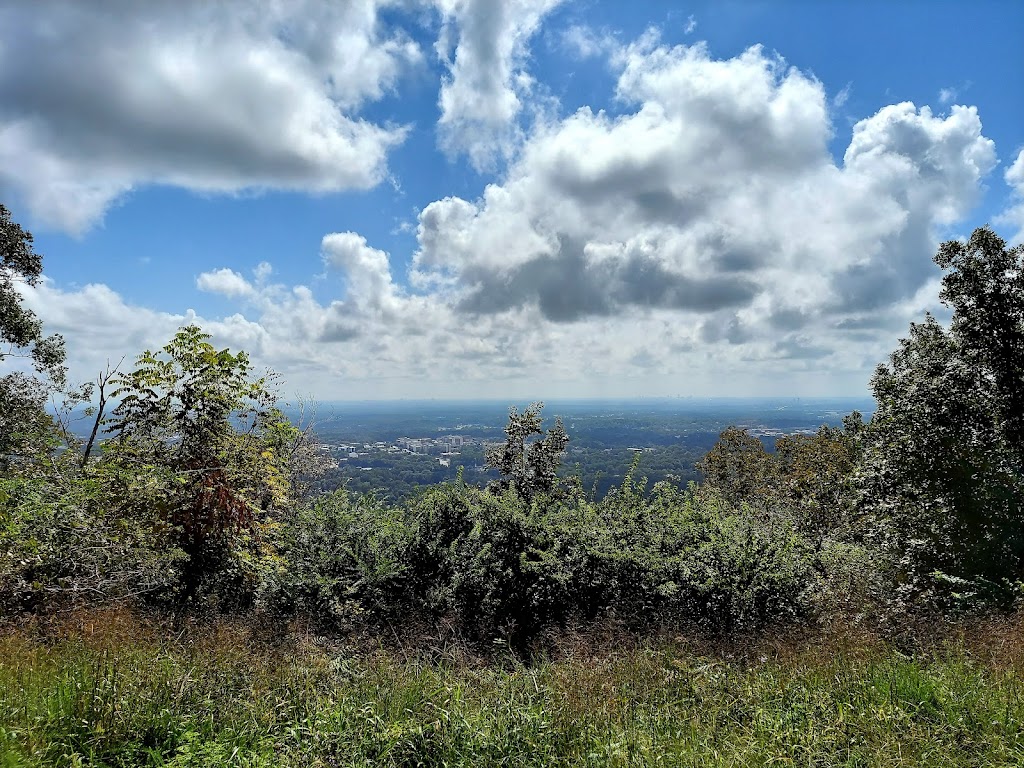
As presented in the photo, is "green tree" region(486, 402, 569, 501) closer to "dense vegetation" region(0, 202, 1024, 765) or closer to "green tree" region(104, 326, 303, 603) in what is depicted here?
"dense vegetation" region(0, 202, 1024, 765)

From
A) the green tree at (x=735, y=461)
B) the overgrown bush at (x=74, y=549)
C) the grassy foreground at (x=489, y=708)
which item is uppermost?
the overgrown bush at (x=74, y=549)

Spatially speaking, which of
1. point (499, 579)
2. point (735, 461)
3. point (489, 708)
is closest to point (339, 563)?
point (499, 579)

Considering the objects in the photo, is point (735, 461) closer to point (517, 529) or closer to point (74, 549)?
point (517, 529)

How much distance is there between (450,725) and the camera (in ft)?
12.9

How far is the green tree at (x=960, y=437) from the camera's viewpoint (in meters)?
7.32

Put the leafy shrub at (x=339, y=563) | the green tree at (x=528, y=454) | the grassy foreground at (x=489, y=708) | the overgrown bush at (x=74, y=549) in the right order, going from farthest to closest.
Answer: the green tree at (x=528, y=454)
the leafy shrub at (x=339, y=563)
the overgrown bush at (x=74, y=549)
the grassy foreground at (x=489, y=708)

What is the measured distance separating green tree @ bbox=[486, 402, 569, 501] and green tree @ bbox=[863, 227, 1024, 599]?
703cm

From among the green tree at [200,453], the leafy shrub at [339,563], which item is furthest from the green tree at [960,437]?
the green tree at [200,453]

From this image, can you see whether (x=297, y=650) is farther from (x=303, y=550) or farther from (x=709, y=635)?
(x=709, y=635)

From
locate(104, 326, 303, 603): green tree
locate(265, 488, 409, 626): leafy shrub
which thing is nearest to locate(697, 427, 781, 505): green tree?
locate(265, 488, 409, 626): leafy shrub

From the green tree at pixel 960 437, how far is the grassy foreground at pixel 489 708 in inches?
93.6

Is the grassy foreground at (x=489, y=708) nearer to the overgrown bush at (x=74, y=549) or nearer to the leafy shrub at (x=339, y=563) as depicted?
the overgrown bush at (x=74, y=549)

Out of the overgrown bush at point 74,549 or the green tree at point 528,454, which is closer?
the overgrown bush at point 74,549

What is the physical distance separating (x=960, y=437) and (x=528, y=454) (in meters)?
8.93
